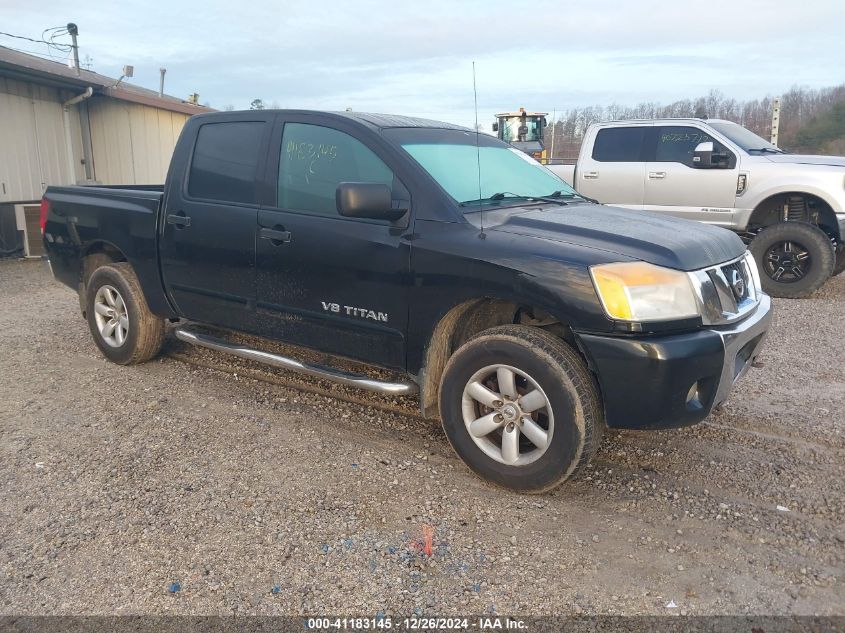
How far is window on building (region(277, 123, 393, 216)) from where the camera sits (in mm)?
3830

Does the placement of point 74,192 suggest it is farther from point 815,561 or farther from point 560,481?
point 815,561

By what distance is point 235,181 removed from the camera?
4.34m

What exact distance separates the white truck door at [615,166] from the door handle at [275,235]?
613 cm

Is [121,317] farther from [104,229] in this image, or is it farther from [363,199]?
[363,199]

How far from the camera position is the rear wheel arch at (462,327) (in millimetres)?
3551

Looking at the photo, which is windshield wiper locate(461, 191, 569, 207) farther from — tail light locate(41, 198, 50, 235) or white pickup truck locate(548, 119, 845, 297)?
white pickup truck locate(548, 119, 845, 297)

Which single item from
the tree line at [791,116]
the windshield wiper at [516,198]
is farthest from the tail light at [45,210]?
the tree line at [791,116]

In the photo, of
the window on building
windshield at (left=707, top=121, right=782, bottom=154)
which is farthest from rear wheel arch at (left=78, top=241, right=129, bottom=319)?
windshield at (left=707, top=121, right=782, bottom=154)

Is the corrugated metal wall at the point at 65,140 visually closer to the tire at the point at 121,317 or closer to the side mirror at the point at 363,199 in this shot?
the tire at the point at 121,317

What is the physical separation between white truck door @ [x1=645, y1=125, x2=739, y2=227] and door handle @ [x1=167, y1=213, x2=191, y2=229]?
21.0ft

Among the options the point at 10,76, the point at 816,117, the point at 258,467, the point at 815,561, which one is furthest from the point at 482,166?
the point at 816,117

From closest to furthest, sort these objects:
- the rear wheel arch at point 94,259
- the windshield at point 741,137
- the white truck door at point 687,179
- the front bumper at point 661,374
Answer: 1. the front bumper at point 661,374
2. the rear wheel arch at point 94,259
3. the white truck door at point 687,179
4. the windshield at point 741,137

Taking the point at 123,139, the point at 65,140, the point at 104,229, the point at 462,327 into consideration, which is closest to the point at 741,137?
the point at 462,327

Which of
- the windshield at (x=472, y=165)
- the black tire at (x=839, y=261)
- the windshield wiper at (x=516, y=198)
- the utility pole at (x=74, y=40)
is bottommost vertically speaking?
the black tire at (x=839, y=261)
